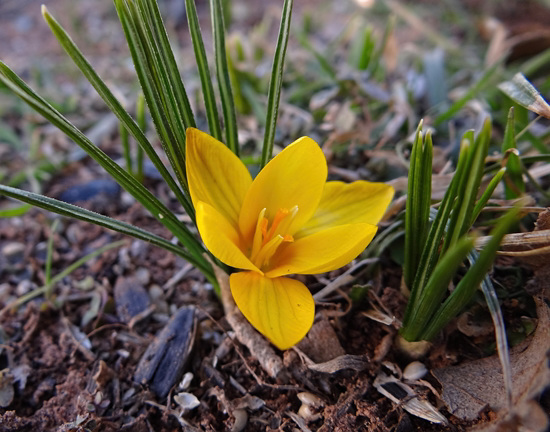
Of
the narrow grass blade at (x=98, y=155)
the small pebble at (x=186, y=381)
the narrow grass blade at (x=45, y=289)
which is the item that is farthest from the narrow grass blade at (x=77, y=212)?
the narrow grass blade at (x=45, y=289)

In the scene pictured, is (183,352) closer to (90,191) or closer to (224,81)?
(224,81)

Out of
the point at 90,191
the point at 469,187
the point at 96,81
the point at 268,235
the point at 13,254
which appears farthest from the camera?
the point at 90,191

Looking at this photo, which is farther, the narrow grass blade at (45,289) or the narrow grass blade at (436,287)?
the narrow grass blade at (45,289)

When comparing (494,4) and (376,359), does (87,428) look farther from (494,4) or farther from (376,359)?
(494,4)

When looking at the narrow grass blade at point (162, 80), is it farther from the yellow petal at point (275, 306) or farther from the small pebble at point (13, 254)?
the small pebble at point (13, 254)

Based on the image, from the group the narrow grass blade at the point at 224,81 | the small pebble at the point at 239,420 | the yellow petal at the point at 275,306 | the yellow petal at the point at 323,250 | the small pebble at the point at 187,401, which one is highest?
the narrow grass blade at the point at 224,81

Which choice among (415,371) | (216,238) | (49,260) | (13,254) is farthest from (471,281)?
(13,254)

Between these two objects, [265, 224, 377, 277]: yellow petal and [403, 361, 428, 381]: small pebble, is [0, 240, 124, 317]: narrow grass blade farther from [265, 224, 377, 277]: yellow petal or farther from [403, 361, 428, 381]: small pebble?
[403, 361, 428, 381]: small pebble
